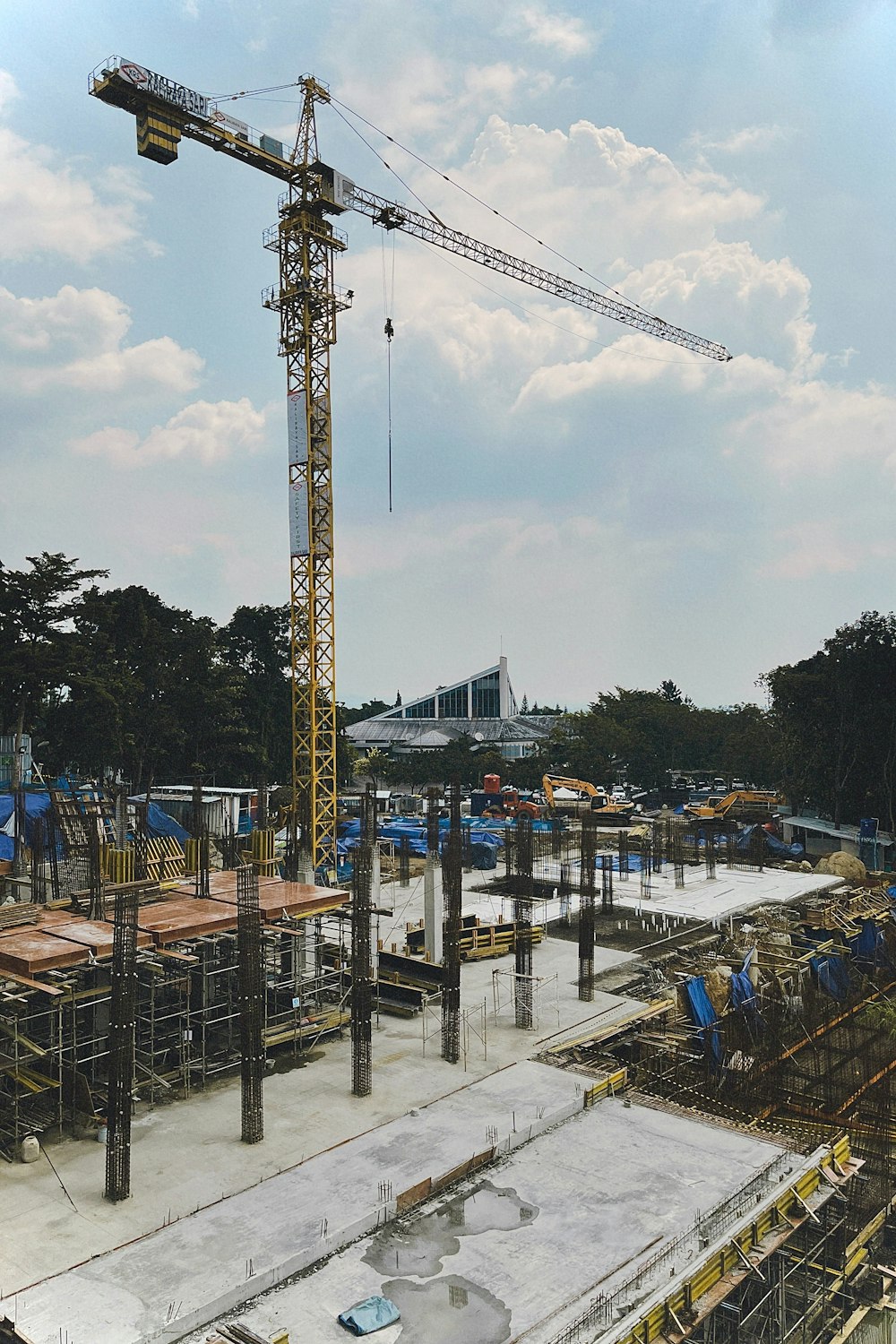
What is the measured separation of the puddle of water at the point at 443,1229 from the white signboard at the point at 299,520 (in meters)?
28.0

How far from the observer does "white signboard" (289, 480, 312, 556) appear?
126 feet

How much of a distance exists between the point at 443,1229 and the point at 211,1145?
4.73m

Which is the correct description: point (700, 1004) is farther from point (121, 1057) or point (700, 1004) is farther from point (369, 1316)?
point (121, 1057)

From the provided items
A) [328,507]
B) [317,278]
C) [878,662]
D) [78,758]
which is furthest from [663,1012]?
[78,758]

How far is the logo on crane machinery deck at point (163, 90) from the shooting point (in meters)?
36.2

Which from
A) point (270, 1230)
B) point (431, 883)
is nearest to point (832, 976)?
point (431, 883)

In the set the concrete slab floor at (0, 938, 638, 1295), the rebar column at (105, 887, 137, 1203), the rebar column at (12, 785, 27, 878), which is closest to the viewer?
the concrete slab floor at (0, 938, 638, 1295)

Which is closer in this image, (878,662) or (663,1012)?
(663,1012)

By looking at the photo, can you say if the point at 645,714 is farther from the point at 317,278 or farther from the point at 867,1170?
the point at 867,1170

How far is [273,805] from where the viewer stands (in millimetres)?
45188

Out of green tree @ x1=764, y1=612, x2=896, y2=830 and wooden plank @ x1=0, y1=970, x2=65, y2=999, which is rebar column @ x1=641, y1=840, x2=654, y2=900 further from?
wooden plank @ x1=0, y1=970, x2=65, y2=999

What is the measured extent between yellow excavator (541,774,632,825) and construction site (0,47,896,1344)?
30.1 m

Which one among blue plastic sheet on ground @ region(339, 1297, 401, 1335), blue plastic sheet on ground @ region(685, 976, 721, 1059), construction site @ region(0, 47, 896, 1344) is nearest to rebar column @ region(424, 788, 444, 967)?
construction site @ region(0, 47, 896, 1344)

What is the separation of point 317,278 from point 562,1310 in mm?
36330
